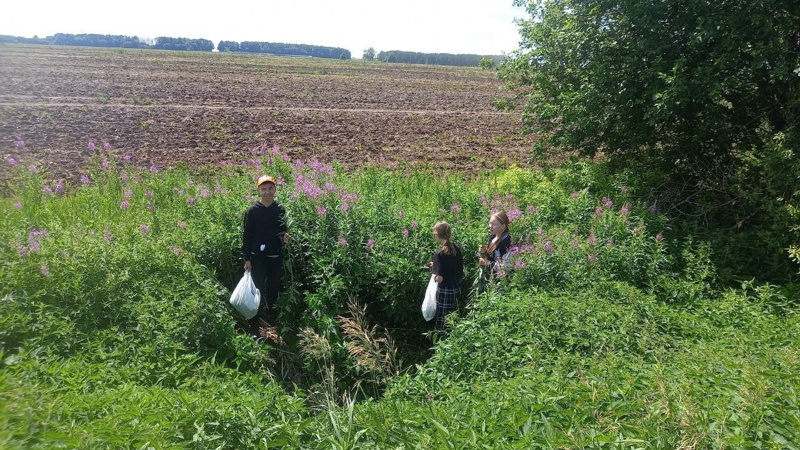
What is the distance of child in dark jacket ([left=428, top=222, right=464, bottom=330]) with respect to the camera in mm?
4980

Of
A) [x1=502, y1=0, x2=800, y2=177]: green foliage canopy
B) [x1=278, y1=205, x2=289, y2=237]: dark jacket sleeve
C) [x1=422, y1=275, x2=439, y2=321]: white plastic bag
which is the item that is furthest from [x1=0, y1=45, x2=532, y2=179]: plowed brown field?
[x1=422, y1=275, x2=439, y2=321]: white plastic bag

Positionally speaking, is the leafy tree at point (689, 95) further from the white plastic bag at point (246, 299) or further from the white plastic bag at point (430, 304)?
the white plastic bag at point (246, 299)

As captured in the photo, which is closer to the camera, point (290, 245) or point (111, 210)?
point (290, 245)

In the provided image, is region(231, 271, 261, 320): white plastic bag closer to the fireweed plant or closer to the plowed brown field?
the fireweed plant

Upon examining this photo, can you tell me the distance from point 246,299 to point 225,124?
45.1 ft

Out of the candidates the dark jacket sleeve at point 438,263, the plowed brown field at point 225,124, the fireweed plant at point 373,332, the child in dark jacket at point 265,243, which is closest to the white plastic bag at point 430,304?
the dark jacket sleeve at point 438,263

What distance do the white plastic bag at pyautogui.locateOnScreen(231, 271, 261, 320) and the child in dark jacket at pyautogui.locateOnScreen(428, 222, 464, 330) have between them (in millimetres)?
1936

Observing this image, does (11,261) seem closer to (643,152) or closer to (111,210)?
(111,210)

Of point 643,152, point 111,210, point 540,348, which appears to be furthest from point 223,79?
point 540,348

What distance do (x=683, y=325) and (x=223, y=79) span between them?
35.2 m

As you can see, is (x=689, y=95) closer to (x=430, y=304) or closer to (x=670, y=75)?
(x=670, y=75)

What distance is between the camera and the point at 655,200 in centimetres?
721

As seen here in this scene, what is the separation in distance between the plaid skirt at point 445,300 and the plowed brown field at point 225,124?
693 centimetres

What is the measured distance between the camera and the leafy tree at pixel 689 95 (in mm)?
6066
